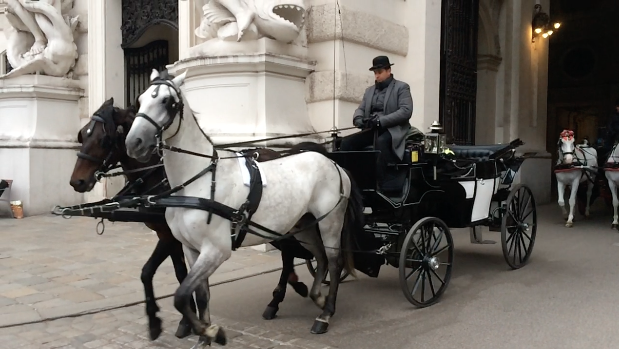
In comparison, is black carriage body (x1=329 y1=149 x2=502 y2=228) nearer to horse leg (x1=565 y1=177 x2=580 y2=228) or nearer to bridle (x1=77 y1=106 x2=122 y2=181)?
bridle (x1=77 y1=106 x2=122 y2=181)

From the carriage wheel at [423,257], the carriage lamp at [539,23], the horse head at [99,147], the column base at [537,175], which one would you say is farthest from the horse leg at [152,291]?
the carriage lamp at [539,23]

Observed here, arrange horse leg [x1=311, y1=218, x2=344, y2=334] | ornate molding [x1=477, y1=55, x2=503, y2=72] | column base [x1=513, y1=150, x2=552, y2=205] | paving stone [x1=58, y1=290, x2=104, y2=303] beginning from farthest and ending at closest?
column base [x1=513, y1=150, x2=552, y2=205]
ornate molding [x1=477, y1=55, x2=503, y2=72]
paving stone [x1=58, y1=290, x2=104, y2=303]
horse leg [x1=311, y1=218, x2=344, y2=334]

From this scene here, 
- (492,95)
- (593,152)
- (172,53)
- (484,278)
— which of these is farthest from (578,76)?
(484,278)

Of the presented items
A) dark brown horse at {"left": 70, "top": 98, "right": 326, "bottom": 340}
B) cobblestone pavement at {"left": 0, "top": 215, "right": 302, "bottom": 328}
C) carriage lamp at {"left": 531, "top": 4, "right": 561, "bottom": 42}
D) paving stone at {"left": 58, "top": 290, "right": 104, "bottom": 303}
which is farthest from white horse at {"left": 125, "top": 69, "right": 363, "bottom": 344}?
carriage lamp at {"left": 531, "top": 4, "right": 561, "bottom": 42}

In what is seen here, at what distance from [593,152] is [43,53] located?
1181 cm

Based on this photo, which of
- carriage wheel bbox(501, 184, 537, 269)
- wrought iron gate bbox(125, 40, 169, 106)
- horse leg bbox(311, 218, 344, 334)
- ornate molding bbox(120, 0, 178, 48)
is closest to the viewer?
horse leg bbox(311, 218, 344, 334)

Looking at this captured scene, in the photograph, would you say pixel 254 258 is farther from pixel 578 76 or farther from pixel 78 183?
pixel 578 76

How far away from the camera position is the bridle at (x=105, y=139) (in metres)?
3.96

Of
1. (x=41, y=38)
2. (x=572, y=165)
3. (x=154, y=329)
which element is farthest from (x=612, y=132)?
(x=41, y=38)

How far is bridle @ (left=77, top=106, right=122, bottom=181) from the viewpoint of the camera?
3961 mm

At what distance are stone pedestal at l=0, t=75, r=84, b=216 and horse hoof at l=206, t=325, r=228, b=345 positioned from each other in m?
8.95

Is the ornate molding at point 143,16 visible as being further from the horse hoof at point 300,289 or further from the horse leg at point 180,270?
the horse leg at point 180,270

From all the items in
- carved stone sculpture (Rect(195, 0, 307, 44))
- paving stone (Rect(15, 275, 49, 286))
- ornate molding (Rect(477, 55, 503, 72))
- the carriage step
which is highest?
ornate molding (Rect(477, 55, 503, 72))

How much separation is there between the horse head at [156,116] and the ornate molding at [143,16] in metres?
7.53
